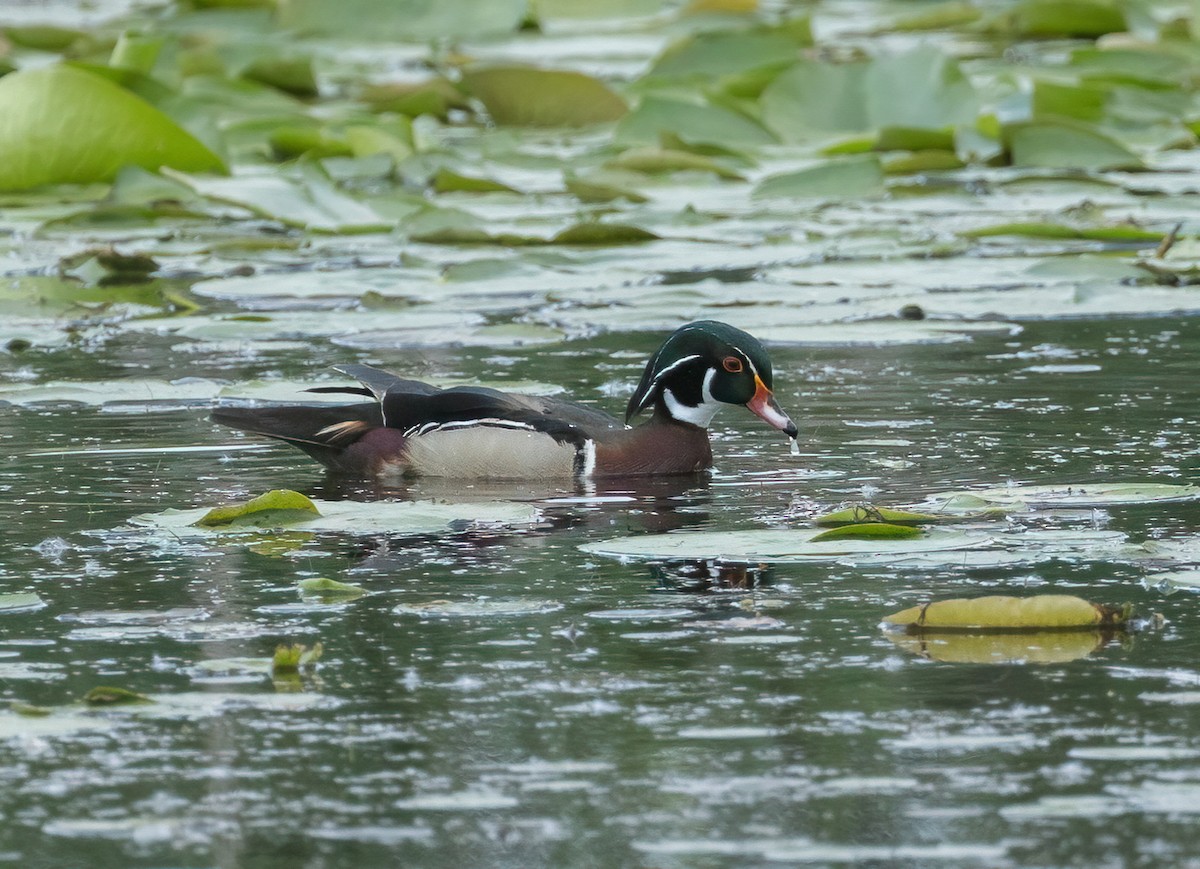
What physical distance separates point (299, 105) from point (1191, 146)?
6.23 metres

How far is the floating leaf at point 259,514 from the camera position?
6.05 meters

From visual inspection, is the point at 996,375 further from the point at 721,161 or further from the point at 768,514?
the point at 721,161

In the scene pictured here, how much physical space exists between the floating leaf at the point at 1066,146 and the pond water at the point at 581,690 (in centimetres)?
634

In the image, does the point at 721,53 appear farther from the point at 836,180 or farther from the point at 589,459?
the point at 589,459

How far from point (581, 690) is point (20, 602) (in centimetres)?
149

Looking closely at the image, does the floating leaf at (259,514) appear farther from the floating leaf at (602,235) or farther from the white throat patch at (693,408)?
the floating leaf at (602,235)

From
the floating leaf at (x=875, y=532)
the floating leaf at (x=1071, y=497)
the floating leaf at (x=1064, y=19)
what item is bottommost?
the floating leaf at (x=875, y=532)

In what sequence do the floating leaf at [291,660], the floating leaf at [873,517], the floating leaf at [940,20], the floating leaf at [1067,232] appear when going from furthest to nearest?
the floating leaf at [940,20] < the floating leaf at [1067,232] < the floating leaf at [873,517] < the floating leaf at [291,660]

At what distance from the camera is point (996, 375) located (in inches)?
340

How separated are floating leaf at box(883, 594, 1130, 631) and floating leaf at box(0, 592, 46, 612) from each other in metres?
2.01

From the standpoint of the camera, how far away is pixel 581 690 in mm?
4465

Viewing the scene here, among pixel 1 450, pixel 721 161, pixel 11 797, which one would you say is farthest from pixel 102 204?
pixel 11 797

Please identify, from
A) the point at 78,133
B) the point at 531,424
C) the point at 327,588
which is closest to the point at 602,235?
the point at 78,133

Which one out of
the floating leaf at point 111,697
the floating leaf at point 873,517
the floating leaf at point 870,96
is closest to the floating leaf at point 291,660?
the floating leaf at point 111,697
